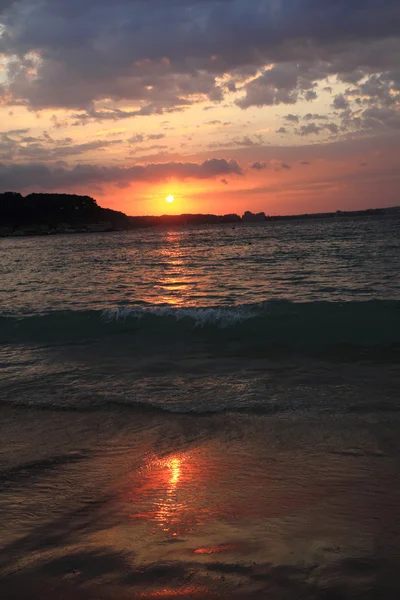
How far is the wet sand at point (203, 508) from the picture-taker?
3736mm

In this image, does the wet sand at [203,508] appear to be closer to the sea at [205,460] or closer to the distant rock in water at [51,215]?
the sea at [205,460]

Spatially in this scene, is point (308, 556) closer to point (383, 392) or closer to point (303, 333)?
point (383, 392)

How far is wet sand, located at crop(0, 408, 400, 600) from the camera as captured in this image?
3.74 metres

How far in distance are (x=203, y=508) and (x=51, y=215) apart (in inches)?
7099

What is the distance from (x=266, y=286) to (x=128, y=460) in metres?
17.1

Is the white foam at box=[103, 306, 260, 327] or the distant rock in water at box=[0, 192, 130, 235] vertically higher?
the distant rock in water at box=[0, 192, 130, 235]

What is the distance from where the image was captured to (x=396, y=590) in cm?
355

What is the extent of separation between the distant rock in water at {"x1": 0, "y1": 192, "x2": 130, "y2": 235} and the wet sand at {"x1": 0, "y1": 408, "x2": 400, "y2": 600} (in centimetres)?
15929

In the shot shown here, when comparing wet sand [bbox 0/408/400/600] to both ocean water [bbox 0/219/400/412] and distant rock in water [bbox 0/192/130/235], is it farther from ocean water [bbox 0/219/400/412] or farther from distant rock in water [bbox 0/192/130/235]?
distant rock in water [bbox 0/192/130/235]

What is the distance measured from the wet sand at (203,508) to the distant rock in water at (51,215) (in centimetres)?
15929

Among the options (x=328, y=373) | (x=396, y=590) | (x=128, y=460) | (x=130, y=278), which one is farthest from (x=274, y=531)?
(x=130, y=278)

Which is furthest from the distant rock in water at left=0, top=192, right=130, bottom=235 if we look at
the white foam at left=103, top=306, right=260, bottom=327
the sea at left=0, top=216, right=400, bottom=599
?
the sea at left=0, top=216, right=400, bottom=599

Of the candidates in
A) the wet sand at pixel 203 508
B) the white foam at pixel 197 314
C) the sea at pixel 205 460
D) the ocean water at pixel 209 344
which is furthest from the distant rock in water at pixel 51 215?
the wet sand at pixel 203 508

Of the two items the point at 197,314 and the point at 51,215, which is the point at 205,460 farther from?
the point at 51,215
